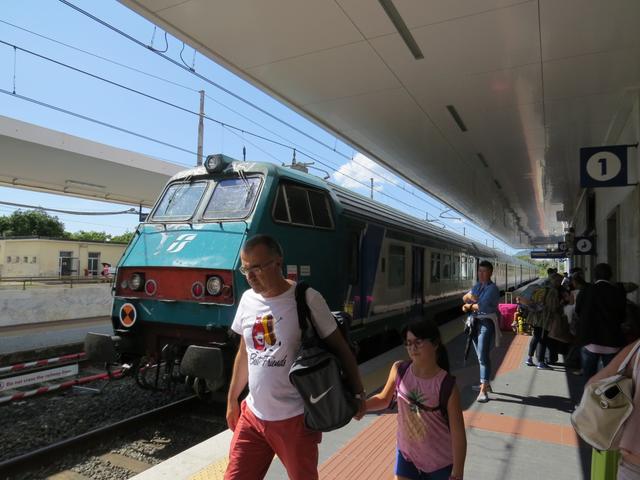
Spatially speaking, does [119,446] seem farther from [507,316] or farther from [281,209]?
[507,316]

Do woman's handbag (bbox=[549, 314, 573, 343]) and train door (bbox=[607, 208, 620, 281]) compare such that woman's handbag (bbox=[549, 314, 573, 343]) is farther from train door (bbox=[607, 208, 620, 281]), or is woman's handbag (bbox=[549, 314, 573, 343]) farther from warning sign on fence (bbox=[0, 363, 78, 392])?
warning sign on fence (bbox=[0, 363, 78, 392])

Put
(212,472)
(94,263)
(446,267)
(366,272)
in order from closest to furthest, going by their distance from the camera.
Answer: (212,472), (366,272), (446,267), (94,263)

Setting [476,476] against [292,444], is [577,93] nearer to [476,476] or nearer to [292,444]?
[476,476]

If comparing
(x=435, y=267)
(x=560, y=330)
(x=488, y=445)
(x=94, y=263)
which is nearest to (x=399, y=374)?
(x=488, y=445)

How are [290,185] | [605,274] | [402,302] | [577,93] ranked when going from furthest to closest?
[402,302] → [577,93] → [290,185] → [605,274]

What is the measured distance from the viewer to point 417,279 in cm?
1038

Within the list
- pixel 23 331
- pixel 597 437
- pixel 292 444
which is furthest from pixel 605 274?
pixel 23 331

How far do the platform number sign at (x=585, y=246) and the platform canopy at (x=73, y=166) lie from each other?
1153 centimetres

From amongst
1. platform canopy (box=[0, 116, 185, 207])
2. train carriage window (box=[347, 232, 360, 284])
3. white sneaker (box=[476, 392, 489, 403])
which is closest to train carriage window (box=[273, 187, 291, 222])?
train carriage window (box=[347, 232, 360, 284])

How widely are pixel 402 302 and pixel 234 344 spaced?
4991 mm

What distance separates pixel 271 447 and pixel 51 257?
41.9m

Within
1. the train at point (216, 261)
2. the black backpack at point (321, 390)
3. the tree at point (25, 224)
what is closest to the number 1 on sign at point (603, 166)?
the train at point (216, 261)

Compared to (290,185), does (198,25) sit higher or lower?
higher

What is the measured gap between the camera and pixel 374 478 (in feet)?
12.0
